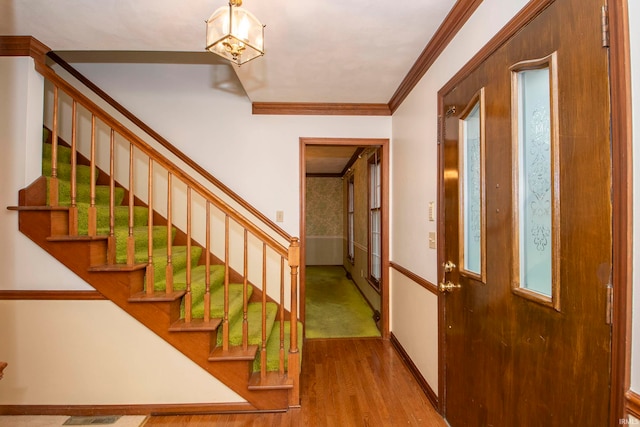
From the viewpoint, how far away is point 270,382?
196cm

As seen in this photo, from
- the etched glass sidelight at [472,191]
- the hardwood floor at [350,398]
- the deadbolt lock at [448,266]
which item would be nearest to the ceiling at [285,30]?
the etched glass sidelight at [472,191]

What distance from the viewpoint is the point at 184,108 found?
3.06 meters

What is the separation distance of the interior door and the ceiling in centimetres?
55

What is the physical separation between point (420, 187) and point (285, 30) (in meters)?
1.37

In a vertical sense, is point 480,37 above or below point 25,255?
above

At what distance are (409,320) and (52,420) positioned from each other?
2474 millimetres

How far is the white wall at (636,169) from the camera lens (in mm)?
762

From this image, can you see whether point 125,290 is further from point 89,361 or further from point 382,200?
point 382,200

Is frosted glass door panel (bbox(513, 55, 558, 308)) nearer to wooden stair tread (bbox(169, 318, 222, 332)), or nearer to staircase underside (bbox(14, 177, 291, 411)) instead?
staircase underside (bbox(14, 177, 291, 411))

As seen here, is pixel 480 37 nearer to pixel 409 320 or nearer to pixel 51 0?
pixel 409 320

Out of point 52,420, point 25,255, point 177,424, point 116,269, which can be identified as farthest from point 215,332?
point 25,255

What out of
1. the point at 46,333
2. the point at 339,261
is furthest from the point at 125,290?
the point at 339,261

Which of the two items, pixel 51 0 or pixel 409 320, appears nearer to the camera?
pixel 51 0

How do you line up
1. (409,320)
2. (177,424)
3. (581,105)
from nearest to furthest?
(581,105) → (177,424) → (409,320)
